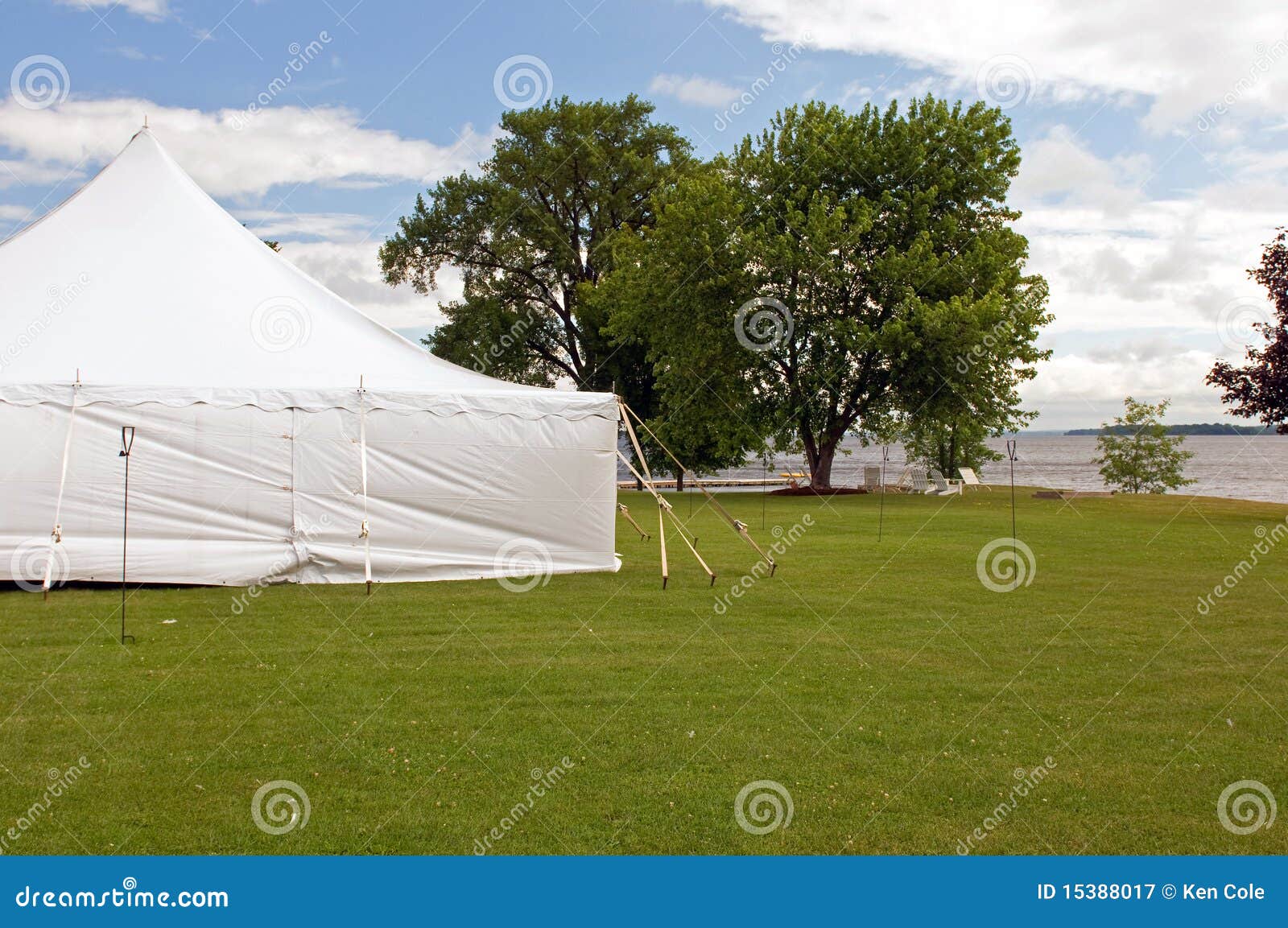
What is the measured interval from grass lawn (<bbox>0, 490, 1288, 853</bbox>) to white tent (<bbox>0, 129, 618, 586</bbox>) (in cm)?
71

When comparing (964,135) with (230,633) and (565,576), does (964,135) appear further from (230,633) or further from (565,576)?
(230,633)

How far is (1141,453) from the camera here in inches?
1645

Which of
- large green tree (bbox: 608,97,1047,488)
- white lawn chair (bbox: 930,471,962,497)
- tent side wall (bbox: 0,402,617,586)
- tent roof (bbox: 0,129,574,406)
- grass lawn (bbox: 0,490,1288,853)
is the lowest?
grass lawn (bbox: 0,490,1288,853)

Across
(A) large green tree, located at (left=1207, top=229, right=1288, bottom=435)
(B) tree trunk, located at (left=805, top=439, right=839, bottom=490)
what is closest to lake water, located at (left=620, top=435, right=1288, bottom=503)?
(B) tree trunk, located at (left=805, top=439, right=839, bottom=490)

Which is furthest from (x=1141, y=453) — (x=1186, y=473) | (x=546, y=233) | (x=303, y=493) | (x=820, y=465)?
(x=1186, y=473)

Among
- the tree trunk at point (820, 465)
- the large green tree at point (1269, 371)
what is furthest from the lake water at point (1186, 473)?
the large green tree at point (1269, 371)

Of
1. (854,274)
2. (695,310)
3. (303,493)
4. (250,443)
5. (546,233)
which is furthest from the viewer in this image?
(546,233)

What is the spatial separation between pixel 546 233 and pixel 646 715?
1289 inches

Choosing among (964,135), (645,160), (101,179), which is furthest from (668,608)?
(645,160)

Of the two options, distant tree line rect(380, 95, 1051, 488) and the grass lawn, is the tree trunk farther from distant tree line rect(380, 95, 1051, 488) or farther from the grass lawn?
the grass lawn

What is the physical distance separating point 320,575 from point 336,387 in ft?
7.54

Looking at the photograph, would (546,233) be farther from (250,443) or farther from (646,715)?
(646,715)

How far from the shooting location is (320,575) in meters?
12.4

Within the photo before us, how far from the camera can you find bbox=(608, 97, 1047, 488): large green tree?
2691cm
